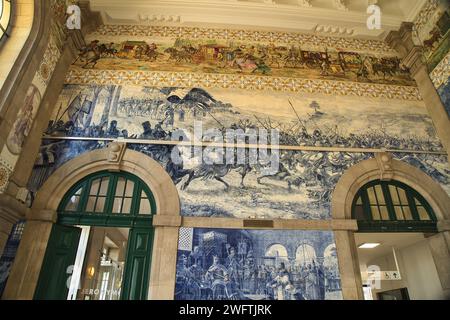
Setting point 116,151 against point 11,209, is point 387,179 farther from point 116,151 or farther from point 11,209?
point 11,209

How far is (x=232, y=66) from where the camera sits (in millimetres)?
8055

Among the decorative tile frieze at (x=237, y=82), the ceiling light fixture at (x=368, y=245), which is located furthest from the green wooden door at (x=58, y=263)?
the ceiling light fixture at (x=368, y=245)

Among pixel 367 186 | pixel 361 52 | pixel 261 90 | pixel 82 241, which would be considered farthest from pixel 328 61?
pixel 82 241

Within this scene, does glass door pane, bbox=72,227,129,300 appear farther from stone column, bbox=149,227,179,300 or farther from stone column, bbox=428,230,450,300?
stone column, bbox=428,230,450,300

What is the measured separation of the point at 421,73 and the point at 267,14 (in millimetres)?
4687

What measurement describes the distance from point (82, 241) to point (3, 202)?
9.28 feet

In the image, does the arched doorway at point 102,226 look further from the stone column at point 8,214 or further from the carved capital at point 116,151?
the stone column at point 8,214

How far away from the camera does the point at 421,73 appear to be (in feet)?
26.7

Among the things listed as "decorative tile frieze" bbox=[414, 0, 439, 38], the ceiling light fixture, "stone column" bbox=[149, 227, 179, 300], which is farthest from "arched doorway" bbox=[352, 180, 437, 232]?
"decorative tile frieze" bbox=[414, 0, 439, 38]

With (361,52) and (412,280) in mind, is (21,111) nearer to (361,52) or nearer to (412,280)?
(361,52)

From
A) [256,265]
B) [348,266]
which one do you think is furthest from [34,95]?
[348,266]

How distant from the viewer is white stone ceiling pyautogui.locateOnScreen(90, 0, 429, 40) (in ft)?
28.0

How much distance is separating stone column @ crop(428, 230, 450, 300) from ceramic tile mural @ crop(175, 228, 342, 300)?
2.48m
